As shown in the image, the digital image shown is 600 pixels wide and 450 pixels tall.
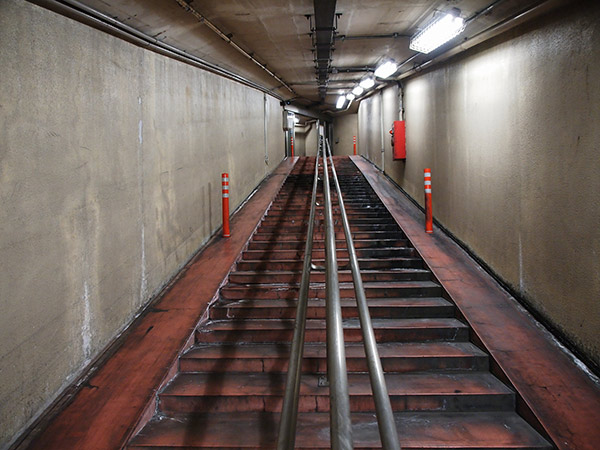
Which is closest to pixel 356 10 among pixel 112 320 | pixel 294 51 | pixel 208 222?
pixel 294 51

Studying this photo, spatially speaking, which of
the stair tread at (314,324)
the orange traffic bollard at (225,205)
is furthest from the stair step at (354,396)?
the orange traffic bollard at (225,205)

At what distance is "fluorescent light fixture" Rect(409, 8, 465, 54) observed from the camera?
3.57 m

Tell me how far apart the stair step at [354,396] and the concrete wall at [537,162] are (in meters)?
0.75

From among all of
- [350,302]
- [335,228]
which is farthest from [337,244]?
[350,302]

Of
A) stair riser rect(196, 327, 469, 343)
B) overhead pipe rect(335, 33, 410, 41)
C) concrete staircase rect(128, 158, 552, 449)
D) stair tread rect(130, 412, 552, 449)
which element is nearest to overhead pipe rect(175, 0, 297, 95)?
overhead pipe rect(335, 33, 410, 41)

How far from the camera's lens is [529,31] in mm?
3123

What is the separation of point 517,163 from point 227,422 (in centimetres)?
317

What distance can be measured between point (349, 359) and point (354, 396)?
0.35 meters

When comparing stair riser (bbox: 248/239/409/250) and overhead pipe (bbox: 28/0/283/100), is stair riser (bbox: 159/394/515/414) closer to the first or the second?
stair riser (bbox: 248/239/409/250)

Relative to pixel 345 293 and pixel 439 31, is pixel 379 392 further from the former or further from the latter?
pixel 439 31

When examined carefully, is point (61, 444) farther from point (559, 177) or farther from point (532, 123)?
point (532, 123)

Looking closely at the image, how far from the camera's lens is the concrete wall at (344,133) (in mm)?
16422

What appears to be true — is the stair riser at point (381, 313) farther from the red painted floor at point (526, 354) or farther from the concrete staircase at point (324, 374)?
the red painted floor at point (526, 354)

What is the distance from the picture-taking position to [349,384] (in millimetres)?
2598
